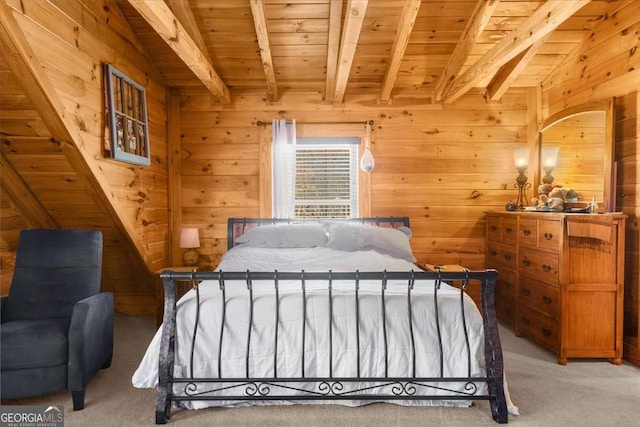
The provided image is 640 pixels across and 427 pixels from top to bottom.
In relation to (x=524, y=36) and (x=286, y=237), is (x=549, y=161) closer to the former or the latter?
(x=524, y=36)

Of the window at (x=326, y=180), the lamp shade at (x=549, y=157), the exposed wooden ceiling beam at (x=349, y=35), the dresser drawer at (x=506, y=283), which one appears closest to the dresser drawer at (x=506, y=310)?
the dresser drawer at (x=506, y=283)

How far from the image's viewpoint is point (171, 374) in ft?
6.93

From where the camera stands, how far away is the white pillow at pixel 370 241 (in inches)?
137

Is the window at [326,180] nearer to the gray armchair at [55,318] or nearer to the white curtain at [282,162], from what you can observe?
the white curtain at [282,162]

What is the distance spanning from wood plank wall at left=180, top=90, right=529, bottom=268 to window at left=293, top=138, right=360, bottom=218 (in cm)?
24

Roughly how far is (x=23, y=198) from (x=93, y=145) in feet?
2.92

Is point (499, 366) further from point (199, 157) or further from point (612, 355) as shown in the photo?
point (199, 157)

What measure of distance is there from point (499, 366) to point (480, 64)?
8.53 ft

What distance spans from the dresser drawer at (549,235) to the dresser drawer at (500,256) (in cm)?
48

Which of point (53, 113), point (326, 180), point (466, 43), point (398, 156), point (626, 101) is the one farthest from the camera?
point (326, 180)

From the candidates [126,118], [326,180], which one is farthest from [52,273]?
[326,180]

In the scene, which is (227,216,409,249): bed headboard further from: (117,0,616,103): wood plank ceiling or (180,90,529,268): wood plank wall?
(117,0,616,103): wood plank ceiling

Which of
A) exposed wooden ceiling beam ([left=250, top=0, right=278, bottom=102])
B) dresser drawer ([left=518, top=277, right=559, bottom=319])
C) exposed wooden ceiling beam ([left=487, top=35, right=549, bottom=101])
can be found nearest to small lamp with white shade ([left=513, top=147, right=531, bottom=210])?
exposed wooden ceiling beam ([left=487, top=35, right=549, bottom=101])

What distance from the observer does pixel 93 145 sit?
296 centimetres
